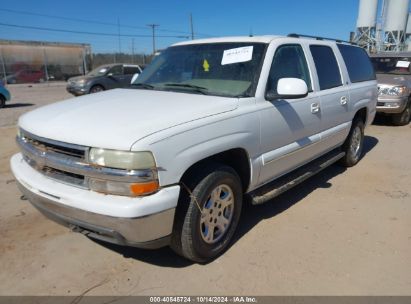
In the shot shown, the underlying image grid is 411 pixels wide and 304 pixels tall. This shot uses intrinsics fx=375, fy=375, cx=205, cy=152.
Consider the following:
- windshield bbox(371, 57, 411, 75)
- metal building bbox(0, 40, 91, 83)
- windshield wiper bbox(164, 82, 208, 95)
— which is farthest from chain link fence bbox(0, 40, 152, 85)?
windshield wiper bbox(164, 82, 208, 95)

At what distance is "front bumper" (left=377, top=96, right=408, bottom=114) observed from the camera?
9.30 metres

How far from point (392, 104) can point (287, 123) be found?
6.79 m

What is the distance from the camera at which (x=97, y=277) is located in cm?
302

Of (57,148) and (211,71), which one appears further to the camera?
(211,71)

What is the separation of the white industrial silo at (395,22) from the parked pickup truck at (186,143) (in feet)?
122

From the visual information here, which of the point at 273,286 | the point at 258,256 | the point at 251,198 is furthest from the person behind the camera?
the point at 251,198

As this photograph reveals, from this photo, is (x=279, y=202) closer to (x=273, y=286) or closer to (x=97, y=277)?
(x=273, y=286)

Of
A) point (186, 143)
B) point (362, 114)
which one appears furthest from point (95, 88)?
point (186, 143)

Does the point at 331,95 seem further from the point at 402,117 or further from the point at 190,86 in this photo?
the point at 402,117

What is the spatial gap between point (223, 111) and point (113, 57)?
4435 centimetres

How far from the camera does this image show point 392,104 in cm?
933

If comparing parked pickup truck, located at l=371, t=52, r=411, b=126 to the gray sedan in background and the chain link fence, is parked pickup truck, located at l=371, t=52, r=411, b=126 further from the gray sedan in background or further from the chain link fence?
the chain link fence

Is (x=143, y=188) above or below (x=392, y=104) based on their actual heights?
above

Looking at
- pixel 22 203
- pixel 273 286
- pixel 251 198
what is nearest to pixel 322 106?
pixel 251 198
